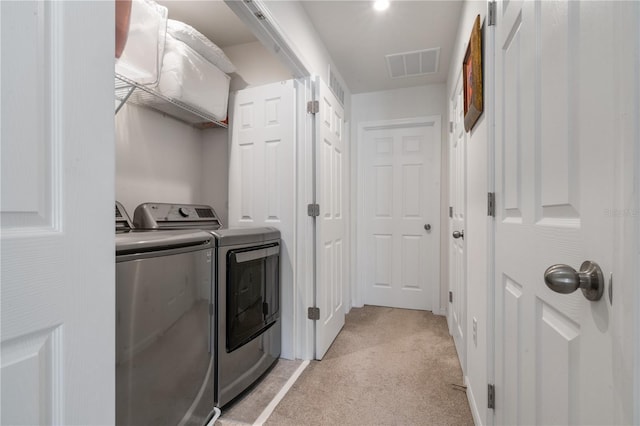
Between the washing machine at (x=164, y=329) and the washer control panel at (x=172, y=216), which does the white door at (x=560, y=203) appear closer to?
the washing machine at (x=164, y=329)

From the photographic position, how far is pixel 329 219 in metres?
2.38

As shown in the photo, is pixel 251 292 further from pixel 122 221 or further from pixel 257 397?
pixel 122 221

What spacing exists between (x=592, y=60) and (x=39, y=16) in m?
1.00

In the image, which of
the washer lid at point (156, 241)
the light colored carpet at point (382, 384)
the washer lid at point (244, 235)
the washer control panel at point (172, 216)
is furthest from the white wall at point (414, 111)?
the washer lid at point (156, 241)

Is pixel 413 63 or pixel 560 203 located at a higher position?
pixel 413 63

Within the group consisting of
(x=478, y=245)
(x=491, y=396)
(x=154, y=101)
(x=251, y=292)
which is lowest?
(x=491, y=396)

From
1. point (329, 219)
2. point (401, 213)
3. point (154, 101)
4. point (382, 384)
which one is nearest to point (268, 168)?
point (329, 219)

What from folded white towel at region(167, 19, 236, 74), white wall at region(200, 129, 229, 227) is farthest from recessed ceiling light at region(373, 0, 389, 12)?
white wall at region(200, 129, 229, 227)

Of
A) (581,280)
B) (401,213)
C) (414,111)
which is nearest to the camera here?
(581,280)

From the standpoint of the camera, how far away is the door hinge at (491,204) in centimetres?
120

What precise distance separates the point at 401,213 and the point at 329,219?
1.32 m

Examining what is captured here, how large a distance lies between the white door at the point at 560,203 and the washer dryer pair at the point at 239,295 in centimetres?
130

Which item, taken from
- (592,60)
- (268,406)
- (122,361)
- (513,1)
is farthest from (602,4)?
(268,406)

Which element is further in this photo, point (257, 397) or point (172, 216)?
point (172, 216)
